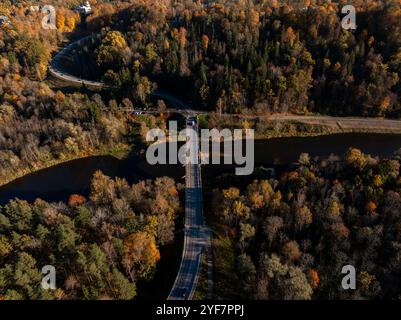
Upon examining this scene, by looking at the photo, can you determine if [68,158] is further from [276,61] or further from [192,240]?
[276,61]

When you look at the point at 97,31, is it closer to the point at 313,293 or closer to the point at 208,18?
the point at 208,18

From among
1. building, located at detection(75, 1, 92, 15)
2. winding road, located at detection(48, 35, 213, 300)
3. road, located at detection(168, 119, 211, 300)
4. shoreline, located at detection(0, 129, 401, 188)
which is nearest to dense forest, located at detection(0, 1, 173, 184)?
shoreline, located at detection(0, 129, 401, 188)

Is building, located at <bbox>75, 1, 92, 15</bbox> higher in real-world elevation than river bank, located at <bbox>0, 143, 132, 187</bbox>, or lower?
higher

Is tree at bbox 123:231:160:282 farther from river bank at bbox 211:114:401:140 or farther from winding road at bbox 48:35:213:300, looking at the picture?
river bank at bbox 211:114:401:140

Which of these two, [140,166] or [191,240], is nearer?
[191,240]

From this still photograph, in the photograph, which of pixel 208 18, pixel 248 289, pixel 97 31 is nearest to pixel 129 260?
pixel 248 289

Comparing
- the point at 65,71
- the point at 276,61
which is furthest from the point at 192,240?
the point at 65,71
